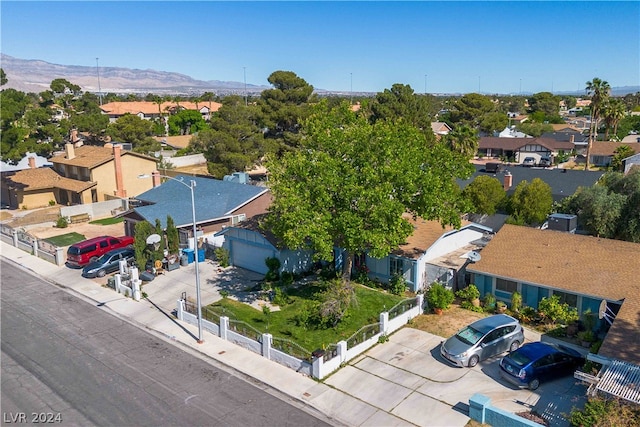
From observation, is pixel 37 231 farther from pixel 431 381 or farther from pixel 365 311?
pixel 431 381

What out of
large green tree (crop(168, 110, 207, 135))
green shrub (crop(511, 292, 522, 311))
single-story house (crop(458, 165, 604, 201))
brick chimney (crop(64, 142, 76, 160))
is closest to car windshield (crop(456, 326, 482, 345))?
green shrub (crop(511, 292, 522, 311))

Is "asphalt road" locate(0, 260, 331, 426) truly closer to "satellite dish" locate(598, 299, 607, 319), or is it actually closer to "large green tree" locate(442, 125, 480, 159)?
"satellite dish" locate(598, 299, 607, 319)

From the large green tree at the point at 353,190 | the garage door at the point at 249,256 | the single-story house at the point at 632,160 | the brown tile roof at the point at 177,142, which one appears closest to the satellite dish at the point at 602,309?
the large green tree at the point at 353,190

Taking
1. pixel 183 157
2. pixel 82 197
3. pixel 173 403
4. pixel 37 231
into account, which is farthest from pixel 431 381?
pixel 183 157

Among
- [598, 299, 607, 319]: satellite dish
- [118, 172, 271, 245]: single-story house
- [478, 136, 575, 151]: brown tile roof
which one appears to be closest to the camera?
[598, 299, 607, 319]: satellite dish

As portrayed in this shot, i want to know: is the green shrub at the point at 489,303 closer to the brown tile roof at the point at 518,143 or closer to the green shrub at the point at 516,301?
the green shrub at the point at 516,301

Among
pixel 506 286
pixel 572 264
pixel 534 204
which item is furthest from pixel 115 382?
pixel 534 204
